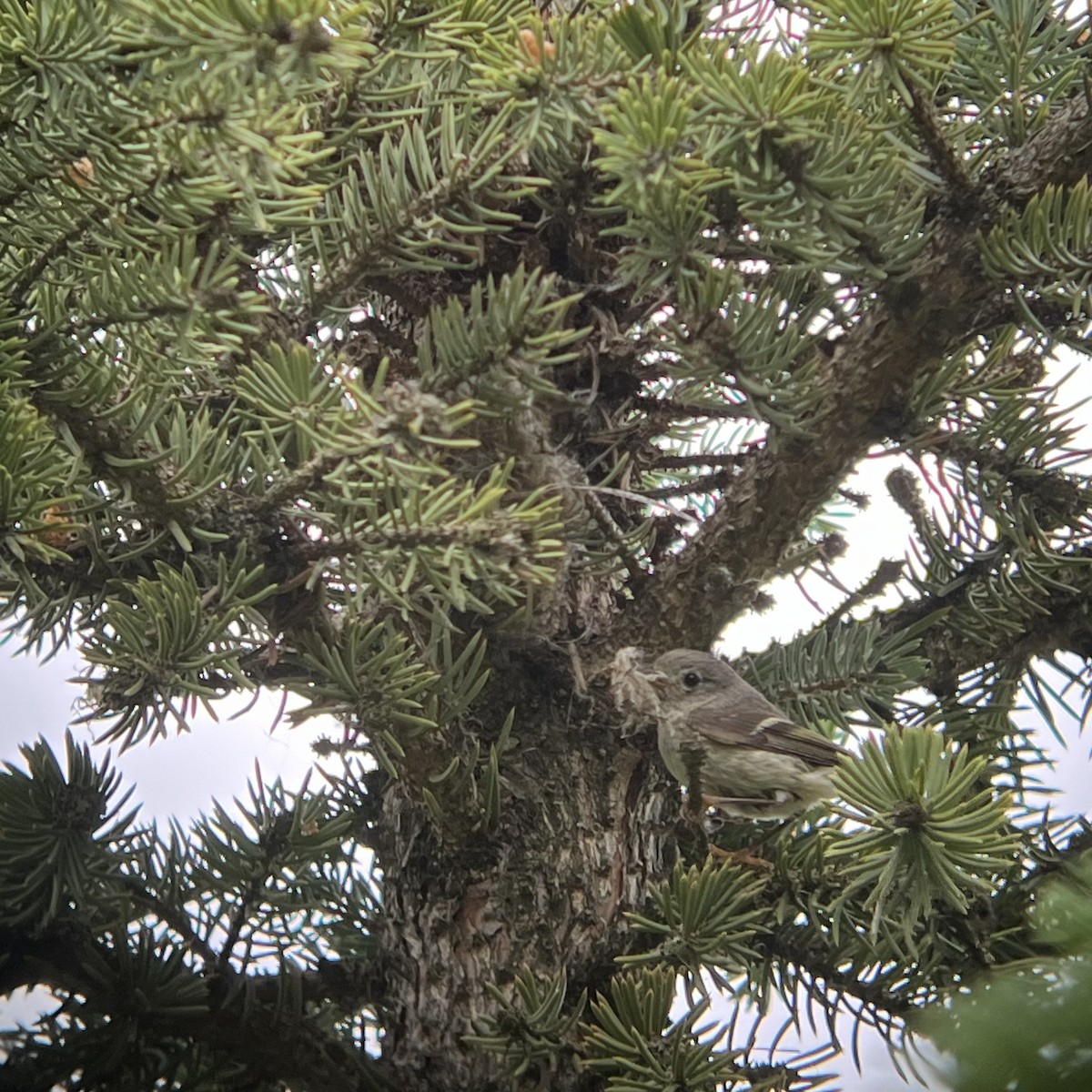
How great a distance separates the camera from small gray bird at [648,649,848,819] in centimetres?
119

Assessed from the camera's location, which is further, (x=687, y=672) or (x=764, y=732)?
(x=764, y=732)

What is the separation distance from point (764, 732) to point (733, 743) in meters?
0.04

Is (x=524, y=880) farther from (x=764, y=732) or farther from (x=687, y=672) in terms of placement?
(x=764, y=732)

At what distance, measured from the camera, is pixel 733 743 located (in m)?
1.41

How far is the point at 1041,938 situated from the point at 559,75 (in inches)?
24.1

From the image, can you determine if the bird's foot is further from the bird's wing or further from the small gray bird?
the bird's wing

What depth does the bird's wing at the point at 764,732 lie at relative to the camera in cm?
138

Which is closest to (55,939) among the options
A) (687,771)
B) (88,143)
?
(687,771)

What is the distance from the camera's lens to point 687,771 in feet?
3.78

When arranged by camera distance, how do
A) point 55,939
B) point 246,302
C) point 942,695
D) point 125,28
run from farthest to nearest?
point 942,695, point 55,939, point 246,302, point 125,28

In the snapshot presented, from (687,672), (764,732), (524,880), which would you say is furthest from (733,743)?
(524,880)

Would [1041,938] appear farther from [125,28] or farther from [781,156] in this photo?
[125,28]

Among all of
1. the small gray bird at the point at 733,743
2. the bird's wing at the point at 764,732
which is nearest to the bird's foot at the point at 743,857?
the small gray bird at the point at 733,743

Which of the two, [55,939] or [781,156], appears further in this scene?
[55,939]
